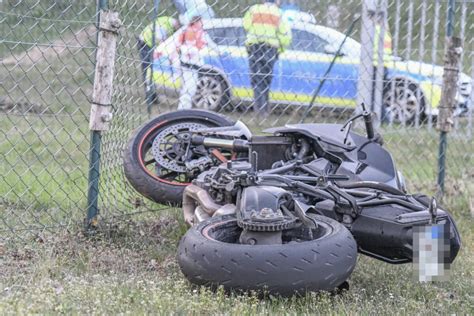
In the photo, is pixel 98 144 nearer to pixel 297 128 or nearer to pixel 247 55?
pixel 297 128

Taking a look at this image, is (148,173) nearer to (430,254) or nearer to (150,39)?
(150,39)

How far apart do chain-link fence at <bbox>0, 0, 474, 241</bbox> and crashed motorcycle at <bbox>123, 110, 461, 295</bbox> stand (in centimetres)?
46

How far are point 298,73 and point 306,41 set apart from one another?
35 centimetres

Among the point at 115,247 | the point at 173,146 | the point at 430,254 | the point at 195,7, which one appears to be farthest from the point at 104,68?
the point at 430,254

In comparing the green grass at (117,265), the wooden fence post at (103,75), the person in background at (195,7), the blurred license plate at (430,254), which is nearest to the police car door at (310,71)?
the person in background at (195,7)

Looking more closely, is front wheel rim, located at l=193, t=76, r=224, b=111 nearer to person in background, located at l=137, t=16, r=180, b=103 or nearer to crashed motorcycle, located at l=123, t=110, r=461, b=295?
person in background, located at l=137, t=16, r=180, b=103

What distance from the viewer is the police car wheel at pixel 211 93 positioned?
6.92m

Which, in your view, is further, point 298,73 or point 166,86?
point 298,73

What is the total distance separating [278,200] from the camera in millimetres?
4121

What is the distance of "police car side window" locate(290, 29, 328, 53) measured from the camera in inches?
303

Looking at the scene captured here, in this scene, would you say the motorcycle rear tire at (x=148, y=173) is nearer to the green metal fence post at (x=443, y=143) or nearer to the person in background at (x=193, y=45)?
the person in background at (x=193, y=45)

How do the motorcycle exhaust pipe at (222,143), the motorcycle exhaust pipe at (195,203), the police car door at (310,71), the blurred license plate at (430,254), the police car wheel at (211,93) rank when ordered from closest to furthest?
the blurred license plate at (430,254) < the motorcycle exhaust pipe at (195,203) < the motorcycle exhaust pipe at (222,143) < the police car wheel at (211,93) < the police car door at (310,71)

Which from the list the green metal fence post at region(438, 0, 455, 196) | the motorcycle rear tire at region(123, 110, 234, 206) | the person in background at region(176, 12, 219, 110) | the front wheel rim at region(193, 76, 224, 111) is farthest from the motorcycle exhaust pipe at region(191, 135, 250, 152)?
the green metal fence post at region(438, 0, 455, 196)

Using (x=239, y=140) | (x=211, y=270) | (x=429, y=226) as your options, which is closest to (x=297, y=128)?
(x=239, y=140)
